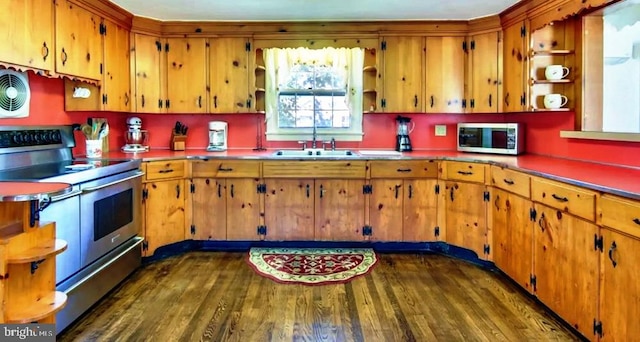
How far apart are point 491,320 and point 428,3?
2526 millimetres

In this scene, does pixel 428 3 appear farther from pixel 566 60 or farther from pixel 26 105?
pixel 26 105

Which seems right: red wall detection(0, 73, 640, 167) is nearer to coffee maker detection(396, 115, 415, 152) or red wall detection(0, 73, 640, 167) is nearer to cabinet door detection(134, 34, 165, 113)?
coffee maker detection(396, 115, 415, 152)

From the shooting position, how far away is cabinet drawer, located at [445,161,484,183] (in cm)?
372

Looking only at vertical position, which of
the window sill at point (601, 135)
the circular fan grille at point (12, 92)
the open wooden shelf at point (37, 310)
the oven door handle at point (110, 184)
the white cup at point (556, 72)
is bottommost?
the open wooden shelf at point (37, 310)

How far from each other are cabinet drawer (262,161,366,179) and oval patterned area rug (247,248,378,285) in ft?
2.31

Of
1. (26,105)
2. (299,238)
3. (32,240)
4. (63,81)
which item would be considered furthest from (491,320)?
(63,81)

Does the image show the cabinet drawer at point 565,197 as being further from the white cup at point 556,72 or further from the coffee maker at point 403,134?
the coffee maker at point 403,134

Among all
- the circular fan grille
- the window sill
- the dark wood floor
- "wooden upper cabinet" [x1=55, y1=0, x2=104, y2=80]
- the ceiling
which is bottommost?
the dark wood floor

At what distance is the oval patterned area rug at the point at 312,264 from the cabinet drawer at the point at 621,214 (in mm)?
1805

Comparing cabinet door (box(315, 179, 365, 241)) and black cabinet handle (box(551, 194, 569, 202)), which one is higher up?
black cabinet handle (box(551, 194, 569, 202))

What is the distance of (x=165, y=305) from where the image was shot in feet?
9.63

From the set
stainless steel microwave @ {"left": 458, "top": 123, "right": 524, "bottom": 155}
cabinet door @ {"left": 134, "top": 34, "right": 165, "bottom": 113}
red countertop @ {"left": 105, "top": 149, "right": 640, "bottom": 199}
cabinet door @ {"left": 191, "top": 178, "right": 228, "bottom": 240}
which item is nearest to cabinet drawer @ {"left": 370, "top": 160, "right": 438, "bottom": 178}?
red countertop @ {"left": 105, "top": 149, "right": 640, "bottom": 199}

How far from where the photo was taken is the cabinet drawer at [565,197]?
2295 mm

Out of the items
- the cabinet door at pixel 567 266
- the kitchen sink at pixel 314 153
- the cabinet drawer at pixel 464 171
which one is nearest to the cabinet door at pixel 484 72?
the cabinet drawer at pixel 464 171
